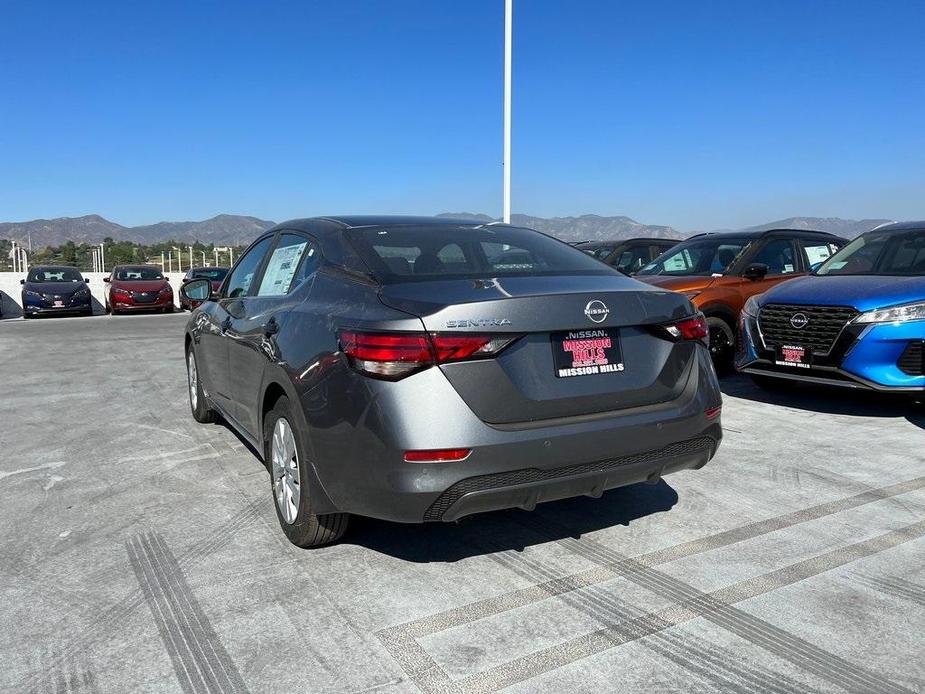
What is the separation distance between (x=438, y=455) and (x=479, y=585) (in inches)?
28.7

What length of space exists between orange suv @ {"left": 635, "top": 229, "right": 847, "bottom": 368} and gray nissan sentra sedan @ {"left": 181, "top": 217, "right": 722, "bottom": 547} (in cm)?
489

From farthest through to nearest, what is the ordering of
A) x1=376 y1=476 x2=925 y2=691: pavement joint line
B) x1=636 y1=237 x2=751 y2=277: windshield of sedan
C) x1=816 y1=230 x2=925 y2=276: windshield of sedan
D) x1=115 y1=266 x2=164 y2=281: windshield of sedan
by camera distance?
1. x1=115 y1=266 x2=164 y2=281: windshield of sedan
2. x1=636 y1=237 x2=751 y2=277: windshield of sedan
3. x1=816 y1=230 x2=925 y2=276: windshield of sedan
4. x1=376 y1=476 x2=925 y2=691: pavement joint line

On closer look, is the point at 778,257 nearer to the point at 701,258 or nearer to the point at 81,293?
the point at 701,258

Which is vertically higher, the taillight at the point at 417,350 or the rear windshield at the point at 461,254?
the rear windshield at the point at 461,254

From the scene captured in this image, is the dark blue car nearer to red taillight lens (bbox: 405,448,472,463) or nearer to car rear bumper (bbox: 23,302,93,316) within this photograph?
car rear bumper (bbox: 23,302,93,316)

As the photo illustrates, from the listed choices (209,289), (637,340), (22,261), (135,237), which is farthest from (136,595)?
(135,237)

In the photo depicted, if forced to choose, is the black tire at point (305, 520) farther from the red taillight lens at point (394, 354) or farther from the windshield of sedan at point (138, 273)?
the windshield of sedan at point (138, 273)

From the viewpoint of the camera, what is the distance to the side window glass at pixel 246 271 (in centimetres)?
486

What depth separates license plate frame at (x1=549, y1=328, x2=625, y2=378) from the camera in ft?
10.0

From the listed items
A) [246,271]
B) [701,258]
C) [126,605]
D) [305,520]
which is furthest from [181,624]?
[701,258]

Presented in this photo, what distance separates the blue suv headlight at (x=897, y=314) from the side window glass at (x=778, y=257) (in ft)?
9.78

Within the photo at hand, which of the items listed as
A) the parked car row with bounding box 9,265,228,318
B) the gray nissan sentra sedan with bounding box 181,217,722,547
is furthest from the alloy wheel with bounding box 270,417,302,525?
the parked car row with bounding box 9,265,228,318

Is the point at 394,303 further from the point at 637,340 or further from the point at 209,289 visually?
the point at 209,289

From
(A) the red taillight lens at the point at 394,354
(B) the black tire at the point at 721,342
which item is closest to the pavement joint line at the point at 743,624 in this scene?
(A) the red taillight lens at the point at 394,354
